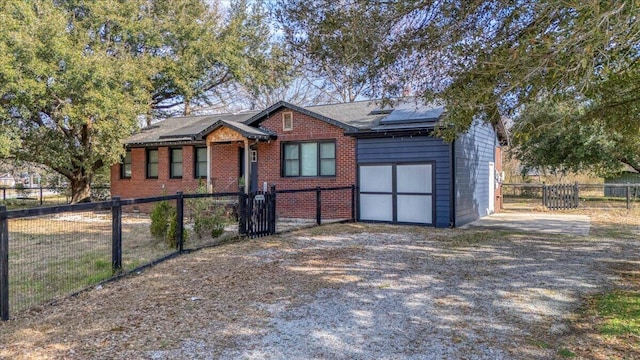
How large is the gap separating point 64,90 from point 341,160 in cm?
910

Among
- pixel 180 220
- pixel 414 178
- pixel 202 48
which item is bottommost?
pixel 180 220

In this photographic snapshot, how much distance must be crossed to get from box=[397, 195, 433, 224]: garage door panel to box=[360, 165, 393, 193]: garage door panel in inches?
20.5

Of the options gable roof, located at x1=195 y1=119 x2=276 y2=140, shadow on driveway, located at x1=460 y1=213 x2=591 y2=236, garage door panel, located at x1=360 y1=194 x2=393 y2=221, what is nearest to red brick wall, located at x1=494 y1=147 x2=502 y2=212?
shadow on driveway, located at x1=460 y1=213 x2=591 y2=236

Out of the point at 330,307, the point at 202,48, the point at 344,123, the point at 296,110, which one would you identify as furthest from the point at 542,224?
the point at 202,48

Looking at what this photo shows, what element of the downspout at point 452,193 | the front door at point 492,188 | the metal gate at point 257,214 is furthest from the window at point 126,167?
the front door at point 492,188

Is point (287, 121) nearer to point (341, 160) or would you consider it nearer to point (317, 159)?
point (317, 159)

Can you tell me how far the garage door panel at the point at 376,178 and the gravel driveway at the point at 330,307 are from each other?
440 centimetres

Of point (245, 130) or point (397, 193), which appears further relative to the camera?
point (245, 130)

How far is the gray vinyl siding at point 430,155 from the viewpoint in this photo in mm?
11109

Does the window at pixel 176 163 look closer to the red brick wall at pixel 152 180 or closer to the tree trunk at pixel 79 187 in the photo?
the red brick wall at pixel 152 180

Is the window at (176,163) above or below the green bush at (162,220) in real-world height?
above

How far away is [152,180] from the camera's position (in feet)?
53.6

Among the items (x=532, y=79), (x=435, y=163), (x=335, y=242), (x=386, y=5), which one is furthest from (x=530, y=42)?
(x=435, y=163)

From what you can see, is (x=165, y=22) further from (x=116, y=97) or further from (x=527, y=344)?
(x=527, y=344)
